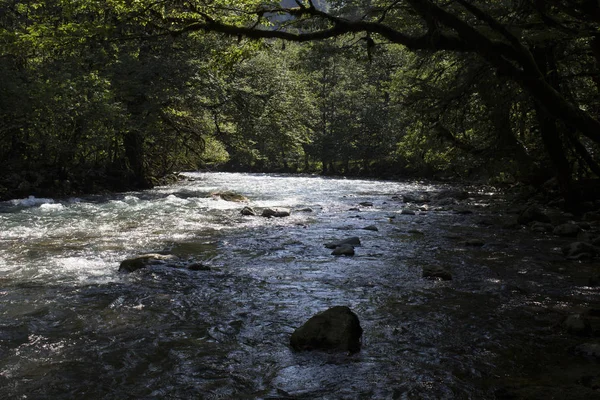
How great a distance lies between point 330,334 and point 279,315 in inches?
45.6

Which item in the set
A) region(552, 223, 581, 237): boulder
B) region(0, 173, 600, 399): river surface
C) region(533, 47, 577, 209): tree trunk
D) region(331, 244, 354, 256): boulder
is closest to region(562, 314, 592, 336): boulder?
region(0, 173, 600, 399): river surface

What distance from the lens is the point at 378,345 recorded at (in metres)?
4.83

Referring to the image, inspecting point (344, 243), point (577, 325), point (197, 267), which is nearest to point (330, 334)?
point (577, 325)

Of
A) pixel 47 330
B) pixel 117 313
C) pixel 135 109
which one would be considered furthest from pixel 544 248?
A: pixel 135 109

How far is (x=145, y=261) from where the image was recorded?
8109mm

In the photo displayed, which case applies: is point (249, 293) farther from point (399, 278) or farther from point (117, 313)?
point (399, 278)

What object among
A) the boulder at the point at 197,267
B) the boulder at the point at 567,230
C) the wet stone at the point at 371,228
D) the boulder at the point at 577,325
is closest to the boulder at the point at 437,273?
the boulder at the point at 577,325

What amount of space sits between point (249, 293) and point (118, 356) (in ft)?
7.89

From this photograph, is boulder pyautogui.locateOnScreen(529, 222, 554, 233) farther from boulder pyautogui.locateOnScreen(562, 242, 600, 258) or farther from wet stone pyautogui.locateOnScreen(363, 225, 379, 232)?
wet stone pyautogui.locateOnScreen(363, 225, 379, 232)

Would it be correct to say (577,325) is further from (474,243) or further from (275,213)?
(275,213)

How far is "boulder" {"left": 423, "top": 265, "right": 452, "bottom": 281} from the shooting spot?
7.40 m

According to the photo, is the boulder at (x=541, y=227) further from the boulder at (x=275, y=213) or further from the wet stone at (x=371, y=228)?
the boulder at (x=275, y=213)

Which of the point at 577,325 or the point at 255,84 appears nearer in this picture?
the point at 577,325

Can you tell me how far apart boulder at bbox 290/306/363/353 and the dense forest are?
4.56 metres
